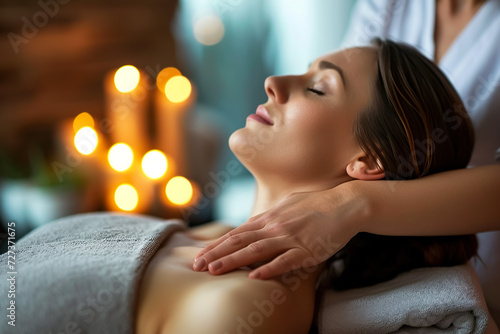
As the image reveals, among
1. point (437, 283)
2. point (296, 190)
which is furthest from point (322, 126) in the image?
point (437, 283)

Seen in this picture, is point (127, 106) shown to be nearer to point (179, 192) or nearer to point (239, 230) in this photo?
point (179, 192)

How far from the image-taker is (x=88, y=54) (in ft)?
8.13

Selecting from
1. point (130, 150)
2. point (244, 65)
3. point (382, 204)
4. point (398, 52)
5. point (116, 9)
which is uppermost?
point (116, 9)

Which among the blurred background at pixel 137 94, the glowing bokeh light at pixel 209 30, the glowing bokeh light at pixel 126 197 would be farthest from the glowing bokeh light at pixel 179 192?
the glowing bokeh light at pixel 209 30

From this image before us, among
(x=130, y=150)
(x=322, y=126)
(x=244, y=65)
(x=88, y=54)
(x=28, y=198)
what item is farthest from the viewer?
(x=244, y=65)

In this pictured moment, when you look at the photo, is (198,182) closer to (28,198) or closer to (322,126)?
(28,198)

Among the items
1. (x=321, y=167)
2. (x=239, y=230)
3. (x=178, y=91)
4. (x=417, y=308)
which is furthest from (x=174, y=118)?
(x=417, y=308)

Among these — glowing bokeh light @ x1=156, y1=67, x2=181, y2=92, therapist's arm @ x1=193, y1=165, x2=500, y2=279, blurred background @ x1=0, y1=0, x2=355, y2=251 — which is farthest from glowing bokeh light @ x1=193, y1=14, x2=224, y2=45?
therapist's arm @ x1=193, y1=165, x2=500, y2=279

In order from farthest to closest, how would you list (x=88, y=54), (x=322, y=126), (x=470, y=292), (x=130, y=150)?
(x=88, y=54) < (x=130, y=150) < (x=322, y=126) < (x=470, y=292)

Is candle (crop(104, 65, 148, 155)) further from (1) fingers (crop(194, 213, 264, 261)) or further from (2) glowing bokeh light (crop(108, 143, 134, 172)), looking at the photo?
(1) fingers (crop(194, 213, 264, 261))

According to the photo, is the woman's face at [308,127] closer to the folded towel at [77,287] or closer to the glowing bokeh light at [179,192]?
the folded towel at [77,287]

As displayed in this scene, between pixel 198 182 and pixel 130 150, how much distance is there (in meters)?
0.51

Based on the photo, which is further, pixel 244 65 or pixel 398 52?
pixel 244 65

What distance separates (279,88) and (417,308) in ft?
1.75
